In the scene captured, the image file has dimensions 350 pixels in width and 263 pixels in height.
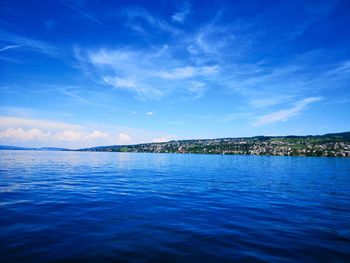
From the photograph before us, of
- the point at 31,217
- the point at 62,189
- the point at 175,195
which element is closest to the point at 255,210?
the point at 175,195

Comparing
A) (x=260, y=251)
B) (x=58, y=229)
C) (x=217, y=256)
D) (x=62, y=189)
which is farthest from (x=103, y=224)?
(x=62, y=189)

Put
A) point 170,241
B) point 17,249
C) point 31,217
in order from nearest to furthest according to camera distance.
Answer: point 17,249 → point 170,241 → point 31,217

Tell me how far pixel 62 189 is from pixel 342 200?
1170 inches

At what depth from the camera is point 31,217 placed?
50.8 feet

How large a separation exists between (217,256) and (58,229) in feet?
28.0

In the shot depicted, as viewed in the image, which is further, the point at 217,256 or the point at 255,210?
the point at 255,210

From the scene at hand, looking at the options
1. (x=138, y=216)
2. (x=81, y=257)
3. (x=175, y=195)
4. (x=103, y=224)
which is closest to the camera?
(x=81, y=257)

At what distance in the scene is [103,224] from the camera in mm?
14391

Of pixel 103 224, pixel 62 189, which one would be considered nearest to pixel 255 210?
pixel 103 224

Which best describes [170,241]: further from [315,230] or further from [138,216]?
[315,230]

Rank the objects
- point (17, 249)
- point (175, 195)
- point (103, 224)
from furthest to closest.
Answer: point (175, 195), point (103, 224), point (17, 249)

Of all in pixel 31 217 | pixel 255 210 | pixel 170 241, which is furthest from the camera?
pixel 255 210

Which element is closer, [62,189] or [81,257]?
[81,257]

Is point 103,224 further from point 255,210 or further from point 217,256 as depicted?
point 255,210
